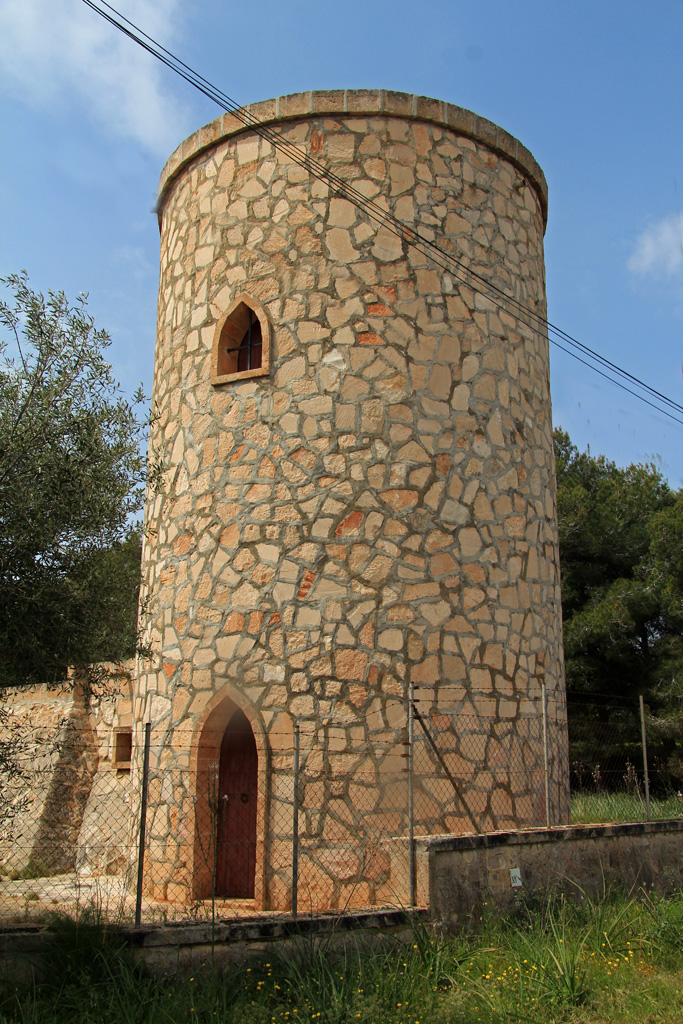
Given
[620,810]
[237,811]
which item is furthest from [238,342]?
[620,810]

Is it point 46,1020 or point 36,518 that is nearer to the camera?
point 46,1020

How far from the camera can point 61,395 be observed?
6652 millimetres

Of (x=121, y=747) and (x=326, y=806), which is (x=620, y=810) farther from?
(x=121, y=747)

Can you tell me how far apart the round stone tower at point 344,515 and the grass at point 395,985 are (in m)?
1.31

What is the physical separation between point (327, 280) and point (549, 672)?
455 cm

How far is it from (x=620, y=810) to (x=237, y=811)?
5153mm

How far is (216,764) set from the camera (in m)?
8.26

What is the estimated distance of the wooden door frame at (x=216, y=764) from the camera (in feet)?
25.2

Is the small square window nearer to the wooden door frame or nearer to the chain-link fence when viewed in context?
the chain-link fence

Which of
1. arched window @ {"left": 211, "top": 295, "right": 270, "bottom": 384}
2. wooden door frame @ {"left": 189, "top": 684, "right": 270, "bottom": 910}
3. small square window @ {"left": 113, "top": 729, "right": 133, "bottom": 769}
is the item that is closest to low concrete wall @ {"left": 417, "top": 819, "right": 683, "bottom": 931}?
wooden door frame @ {"left": 189, "top": 684, "right": 270, "bottom": 910}

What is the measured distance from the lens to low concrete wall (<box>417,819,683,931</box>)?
6781 millimetres

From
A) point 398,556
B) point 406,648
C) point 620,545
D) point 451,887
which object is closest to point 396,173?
point 398,556

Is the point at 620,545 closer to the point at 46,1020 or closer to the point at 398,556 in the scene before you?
the point at 398,556

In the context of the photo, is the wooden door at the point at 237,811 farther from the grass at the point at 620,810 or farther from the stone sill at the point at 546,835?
the grass at the point at 620,810
